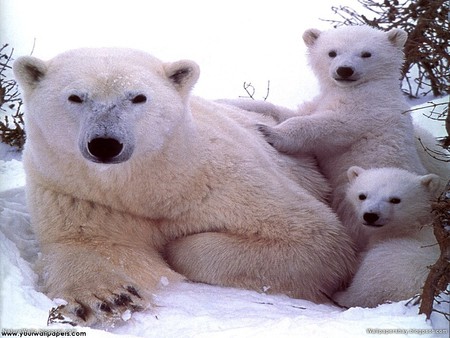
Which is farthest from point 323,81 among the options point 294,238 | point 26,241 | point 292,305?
point 26,241

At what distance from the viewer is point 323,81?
181 inches

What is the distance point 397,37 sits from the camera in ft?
14.3

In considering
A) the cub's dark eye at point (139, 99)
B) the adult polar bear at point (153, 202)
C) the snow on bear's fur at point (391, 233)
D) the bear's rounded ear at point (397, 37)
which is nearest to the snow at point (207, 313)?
the adult polar bear at point (153, 202)

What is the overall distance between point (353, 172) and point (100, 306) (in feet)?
5.73

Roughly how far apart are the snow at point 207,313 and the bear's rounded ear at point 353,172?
89 cm

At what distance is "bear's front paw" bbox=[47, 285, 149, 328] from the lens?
9.08 ft

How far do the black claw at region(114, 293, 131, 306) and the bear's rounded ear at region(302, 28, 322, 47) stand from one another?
98.7 inches

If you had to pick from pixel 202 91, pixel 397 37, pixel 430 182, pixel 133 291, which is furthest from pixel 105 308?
pixel 202 91

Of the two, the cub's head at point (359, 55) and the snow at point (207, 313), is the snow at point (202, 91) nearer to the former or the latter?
the snow at point (207, 313)

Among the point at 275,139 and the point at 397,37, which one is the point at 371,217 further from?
the point at 397,37

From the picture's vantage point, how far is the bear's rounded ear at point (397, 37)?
433cm

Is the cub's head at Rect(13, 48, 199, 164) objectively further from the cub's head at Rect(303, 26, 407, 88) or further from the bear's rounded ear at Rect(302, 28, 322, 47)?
the bear's rounded ear at Rect(302, 28, 322, 47)

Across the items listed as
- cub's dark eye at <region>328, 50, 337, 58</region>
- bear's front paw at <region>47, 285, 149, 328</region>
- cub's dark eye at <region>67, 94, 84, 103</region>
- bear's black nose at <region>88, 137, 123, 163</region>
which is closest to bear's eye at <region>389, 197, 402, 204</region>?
cub's dark eye at <region>328, 50, 337, 58</region>

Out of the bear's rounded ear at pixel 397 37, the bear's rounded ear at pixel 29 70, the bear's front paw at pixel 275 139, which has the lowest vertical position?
the bear's front paw at pixel 275 139
